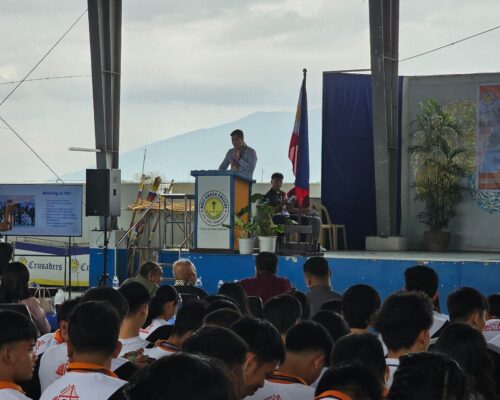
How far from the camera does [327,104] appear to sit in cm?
1359

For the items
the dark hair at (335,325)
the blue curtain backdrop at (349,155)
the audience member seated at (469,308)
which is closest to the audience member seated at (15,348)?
the dark hair at (335,325)

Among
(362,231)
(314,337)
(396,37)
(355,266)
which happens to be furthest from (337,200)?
(314,337)

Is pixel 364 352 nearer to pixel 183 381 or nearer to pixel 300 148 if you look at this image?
pixel 183 381

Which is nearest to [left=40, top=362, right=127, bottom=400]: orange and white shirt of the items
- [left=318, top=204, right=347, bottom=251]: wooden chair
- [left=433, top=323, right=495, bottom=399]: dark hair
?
[left=433, top=323, right=495, bottom=399]: dark hair

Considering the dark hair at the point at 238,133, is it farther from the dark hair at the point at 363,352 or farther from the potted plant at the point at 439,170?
the dark hair at the point at 363,352

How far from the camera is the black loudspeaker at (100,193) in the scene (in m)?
10.4

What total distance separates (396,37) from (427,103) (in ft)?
3.66

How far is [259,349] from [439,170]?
34.2 ft

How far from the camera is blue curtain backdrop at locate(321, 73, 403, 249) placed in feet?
44.0

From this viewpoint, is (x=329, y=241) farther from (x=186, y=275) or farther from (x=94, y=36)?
(x=186, y=275)

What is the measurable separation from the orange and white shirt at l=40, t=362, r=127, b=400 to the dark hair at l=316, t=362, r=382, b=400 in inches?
25.7

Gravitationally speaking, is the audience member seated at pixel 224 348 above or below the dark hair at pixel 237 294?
above

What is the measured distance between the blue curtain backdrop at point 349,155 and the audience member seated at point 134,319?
9.73 meters

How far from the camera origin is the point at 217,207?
9.73 meters
